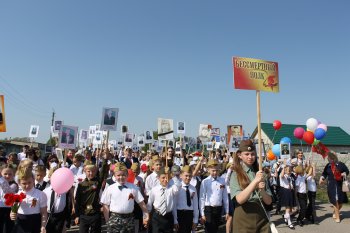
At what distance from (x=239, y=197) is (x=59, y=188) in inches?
132

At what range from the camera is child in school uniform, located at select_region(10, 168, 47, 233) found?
4914 millimetres

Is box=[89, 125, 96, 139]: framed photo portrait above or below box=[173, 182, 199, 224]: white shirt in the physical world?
above

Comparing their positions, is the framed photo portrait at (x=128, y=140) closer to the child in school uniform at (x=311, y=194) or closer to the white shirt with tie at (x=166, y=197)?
the child in school uniform at (x=311, y=194)

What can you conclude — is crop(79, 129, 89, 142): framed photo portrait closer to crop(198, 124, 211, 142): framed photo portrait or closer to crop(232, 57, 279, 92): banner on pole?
crop(198, 124, 211, 142): framed photo portrait

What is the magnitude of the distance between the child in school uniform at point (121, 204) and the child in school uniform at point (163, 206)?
0.64 metres

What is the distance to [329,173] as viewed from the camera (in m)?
10.8

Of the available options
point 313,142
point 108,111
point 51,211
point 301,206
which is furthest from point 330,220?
point 51,211

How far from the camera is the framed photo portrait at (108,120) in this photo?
385 inches

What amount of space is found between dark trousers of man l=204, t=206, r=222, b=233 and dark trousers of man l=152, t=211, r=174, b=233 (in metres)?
1.36

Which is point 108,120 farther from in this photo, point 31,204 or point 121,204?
point 31,204

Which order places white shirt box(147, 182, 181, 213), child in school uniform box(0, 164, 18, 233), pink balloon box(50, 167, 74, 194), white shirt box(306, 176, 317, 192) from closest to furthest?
1. pink balloon box(50, 167, 74, 194)
2. child in school uniform box(0, 164, 18, 233)
3. white shirt box(147, 182, 181, 213)
4. white shirt box(306, 176, 317, 192)

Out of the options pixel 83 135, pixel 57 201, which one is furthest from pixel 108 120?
pixel 83 135

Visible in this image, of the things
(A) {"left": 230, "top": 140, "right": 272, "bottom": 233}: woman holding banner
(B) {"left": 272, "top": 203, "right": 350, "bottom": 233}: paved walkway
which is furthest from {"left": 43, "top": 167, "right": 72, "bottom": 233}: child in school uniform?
(B) {"left": 272, "top": 203, "right": 350, "bottom": 233}: paved walkway

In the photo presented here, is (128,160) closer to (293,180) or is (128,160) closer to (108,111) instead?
(108,111)
